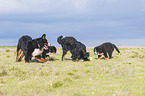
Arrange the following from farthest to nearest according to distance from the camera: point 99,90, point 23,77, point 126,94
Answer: point 23,77 → point 99,90 → point 126,94

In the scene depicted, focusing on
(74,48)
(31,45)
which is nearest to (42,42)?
(31,45)

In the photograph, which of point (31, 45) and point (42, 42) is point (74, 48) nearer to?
point (42, 42)

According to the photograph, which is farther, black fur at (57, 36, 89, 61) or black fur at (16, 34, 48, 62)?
black fur at (57, 36, 89, 61)

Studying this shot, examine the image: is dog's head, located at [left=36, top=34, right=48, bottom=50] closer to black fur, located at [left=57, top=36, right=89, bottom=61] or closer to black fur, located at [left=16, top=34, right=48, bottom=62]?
black fur, located at [left=16, top=34, right=48, bottom=62]

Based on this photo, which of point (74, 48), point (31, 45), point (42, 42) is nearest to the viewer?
point (31, 45)

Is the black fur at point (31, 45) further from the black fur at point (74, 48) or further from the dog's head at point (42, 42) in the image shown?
the black fur at point (74, 48)

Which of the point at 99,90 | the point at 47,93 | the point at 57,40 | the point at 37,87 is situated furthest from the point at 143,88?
the point at 57,40

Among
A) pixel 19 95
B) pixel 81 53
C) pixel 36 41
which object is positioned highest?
pixel 36 41

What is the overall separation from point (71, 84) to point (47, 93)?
1.35m

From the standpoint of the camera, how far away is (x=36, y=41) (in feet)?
39.6

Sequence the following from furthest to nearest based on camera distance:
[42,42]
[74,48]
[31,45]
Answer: [74,48], [42,42], [31,45]

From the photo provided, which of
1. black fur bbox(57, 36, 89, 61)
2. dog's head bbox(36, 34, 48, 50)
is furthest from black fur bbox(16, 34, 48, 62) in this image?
black fur bbox(57, 36, 89, 61)

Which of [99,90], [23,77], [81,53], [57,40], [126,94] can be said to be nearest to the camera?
[126,94]

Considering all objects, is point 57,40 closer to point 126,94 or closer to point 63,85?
point 63,85
